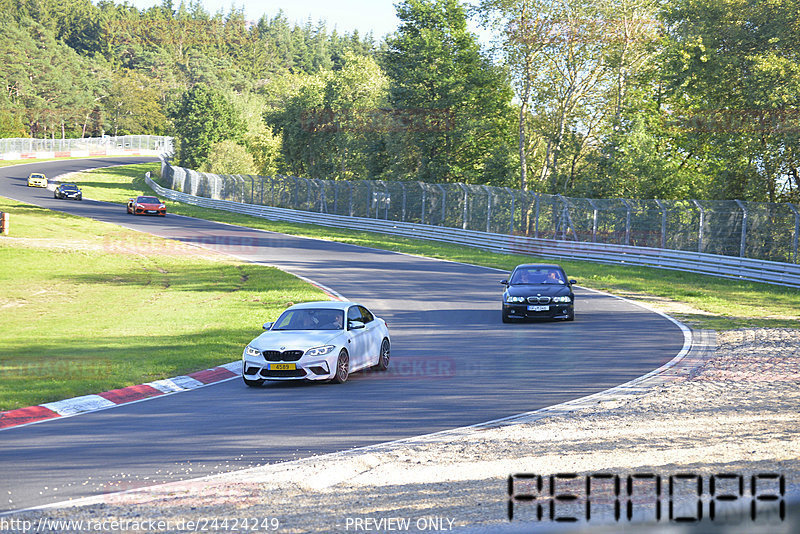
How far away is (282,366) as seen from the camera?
13812 millimetres

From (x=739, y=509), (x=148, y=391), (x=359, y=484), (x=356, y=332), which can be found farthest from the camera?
(x=356, y=332)

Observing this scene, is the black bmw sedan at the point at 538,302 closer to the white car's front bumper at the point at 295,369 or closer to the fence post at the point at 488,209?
the white car's front bumper at the point at 295,369

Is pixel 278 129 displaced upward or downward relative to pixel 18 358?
upward

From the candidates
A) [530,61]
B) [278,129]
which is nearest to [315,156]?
[278,129]

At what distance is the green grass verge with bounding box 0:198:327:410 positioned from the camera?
49.1ft

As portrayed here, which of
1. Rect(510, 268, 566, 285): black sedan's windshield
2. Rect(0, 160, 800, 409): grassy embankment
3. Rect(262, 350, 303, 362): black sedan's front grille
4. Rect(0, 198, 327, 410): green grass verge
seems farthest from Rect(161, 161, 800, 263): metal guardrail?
Rect(262, 350, 303, 362): black sedan's front grille

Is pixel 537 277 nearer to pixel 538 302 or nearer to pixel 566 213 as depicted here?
pixel 538 302

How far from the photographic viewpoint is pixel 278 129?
80438 millimetres

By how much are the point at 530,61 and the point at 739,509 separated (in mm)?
47324

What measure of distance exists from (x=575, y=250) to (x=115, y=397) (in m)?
29.1

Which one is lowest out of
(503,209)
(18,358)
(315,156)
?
(18,358)

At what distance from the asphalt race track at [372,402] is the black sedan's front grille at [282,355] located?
20.0 inches

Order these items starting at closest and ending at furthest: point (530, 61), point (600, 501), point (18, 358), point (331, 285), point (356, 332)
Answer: point (600, 501)
point (356, 332)
point (18, 358)
point (331, 285)
point (530, 61)

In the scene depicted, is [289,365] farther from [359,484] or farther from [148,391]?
[359,484]
